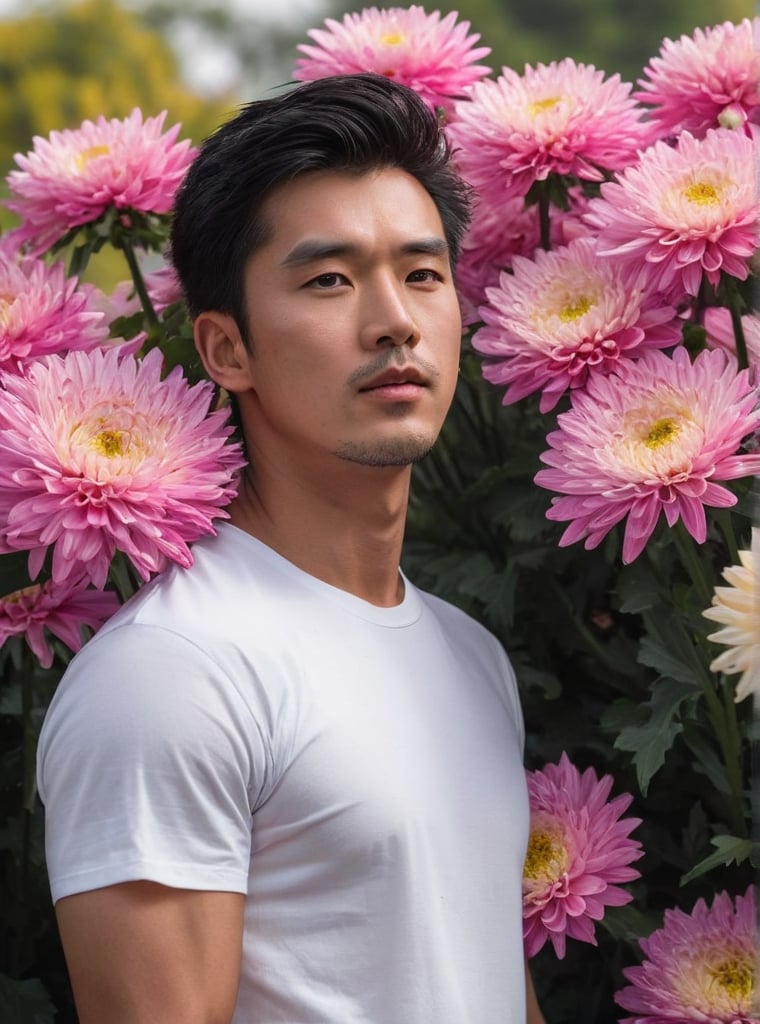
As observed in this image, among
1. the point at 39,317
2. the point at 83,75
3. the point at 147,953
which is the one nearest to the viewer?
the point at 147,953

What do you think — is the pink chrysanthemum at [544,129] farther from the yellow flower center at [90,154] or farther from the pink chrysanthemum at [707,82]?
the yellow flower center at [90,154]

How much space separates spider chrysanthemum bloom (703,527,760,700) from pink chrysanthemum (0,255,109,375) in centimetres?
69

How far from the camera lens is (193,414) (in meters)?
1.42

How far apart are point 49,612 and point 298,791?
0.34 m

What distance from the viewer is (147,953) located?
121 cm

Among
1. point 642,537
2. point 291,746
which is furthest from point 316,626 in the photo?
point 642,537

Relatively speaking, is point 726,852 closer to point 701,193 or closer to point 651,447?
point 651,447

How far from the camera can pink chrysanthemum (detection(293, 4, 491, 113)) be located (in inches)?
68.4

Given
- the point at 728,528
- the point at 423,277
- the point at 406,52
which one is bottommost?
the point at 728,528

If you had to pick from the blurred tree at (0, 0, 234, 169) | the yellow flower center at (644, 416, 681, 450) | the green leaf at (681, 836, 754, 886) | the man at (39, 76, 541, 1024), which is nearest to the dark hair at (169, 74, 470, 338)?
the man at (39, 76, 541, 1024)

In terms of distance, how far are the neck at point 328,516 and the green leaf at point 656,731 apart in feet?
0.95

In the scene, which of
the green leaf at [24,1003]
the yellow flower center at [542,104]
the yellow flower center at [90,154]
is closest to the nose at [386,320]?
the yellow flower center at [542,104]

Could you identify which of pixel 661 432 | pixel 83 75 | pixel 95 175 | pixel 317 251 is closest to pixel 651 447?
pixel 661 432

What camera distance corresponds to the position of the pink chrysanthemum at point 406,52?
1.74m
